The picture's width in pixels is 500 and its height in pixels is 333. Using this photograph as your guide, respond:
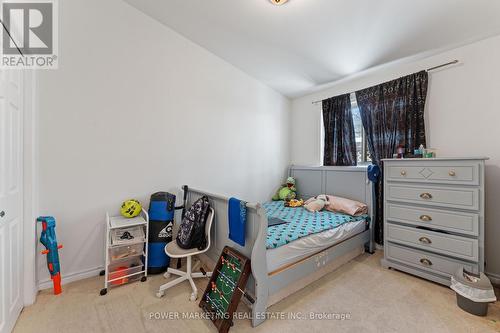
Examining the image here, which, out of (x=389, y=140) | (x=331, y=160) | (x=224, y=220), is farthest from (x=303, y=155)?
(x=224, y=220)

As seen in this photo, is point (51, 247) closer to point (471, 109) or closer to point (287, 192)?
point (287, 192)

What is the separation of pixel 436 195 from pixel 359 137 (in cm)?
149

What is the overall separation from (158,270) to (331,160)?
121 inches

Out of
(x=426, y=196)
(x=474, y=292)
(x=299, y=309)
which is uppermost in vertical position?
(x=426, y=196)

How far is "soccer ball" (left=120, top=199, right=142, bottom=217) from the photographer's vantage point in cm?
236

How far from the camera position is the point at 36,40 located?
2070mm

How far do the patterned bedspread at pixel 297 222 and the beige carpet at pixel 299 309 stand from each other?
1.92 feet

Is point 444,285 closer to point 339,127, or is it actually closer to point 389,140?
point 389,140

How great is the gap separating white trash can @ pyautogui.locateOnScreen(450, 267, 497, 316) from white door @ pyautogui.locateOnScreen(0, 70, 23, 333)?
11.6 feet

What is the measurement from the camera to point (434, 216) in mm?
2191

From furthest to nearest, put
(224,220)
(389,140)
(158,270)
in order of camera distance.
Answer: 1. (389,140)
2. (158,270)
3. (224,220)

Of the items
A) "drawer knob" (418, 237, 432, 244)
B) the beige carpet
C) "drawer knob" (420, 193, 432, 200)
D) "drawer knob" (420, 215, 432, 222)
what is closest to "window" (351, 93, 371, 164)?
"drawer knob" (420, 193, 432, 200)

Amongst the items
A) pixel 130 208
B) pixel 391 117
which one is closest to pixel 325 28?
pixel 391 117

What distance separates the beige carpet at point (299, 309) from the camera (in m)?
1.62
